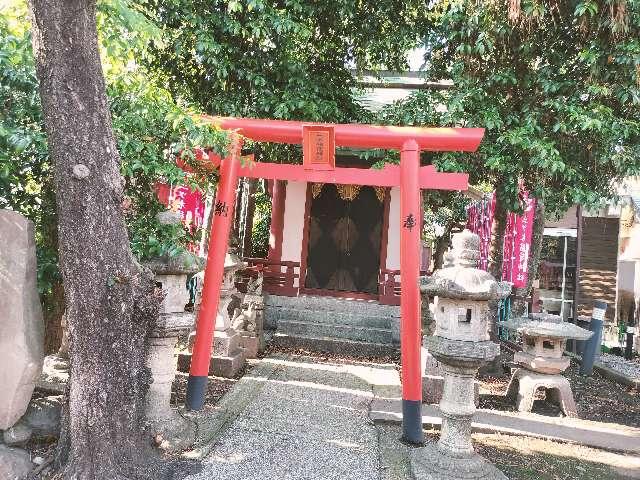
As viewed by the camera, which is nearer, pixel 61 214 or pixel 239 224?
pixel 61 214

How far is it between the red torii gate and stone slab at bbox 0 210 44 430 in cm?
172

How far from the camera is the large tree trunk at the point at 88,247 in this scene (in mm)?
3645

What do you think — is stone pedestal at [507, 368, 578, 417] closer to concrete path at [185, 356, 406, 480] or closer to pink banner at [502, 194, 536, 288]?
concrete path at [185, 356, 406, 480]

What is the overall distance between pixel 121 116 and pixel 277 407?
3760mm

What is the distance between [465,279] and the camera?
4.34 metres

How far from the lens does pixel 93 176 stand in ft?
12.2

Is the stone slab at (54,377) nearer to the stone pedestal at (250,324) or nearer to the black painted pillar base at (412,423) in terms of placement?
the stone pedestal at (250,324)

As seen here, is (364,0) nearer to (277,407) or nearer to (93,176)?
(93,176)

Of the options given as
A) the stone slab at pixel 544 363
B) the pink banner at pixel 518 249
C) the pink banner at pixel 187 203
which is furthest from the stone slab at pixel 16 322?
the pink banner at pixel 518 249

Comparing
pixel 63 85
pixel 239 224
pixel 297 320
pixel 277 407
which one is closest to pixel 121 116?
pixel 63 85

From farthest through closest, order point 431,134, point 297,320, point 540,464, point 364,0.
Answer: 1. point 297,320
2. point 364,0
3. point 431,134
4. point 540,464

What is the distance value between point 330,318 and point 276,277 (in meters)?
1.94

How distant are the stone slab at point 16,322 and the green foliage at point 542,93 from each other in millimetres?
5290

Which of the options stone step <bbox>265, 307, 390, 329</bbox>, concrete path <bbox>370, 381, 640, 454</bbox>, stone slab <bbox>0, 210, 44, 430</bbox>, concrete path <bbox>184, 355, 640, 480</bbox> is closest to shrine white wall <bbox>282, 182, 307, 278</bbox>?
stone step <bbox>265, 307, 390, 329</bbox>
